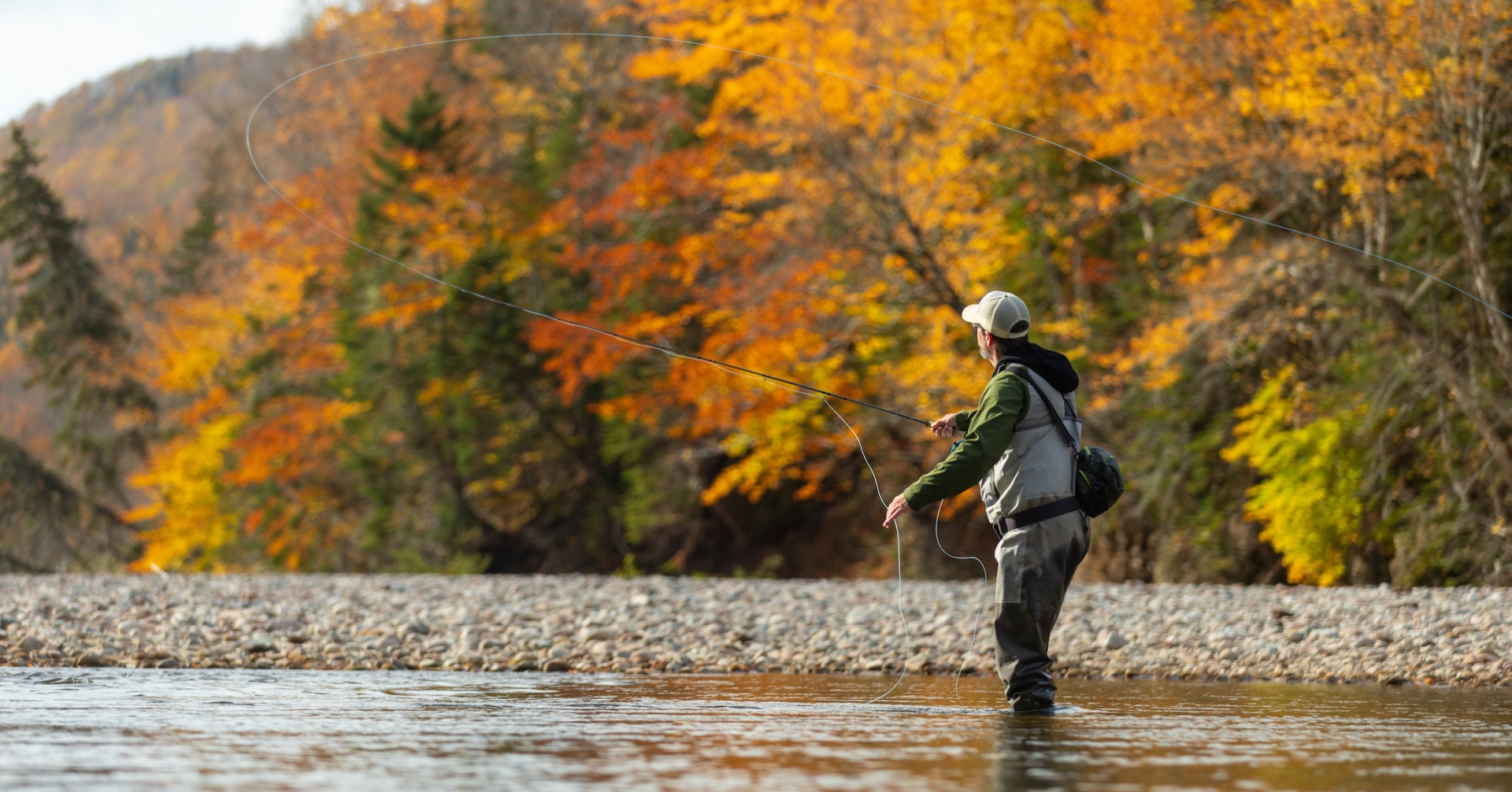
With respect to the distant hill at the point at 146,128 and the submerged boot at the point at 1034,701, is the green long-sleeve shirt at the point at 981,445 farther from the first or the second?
the distant hill at the point at 146,128

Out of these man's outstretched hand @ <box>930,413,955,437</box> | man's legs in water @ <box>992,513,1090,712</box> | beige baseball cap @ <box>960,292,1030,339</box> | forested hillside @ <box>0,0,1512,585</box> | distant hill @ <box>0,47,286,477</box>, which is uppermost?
distant hill @ <box>0,47,286,477</box>

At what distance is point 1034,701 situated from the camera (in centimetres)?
499

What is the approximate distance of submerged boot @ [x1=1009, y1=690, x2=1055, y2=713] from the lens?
4.98m

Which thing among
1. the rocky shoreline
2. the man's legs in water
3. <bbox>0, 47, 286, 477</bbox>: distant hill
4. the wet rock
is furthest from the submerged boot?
<bbox>0, 47, 286, 477</bbox>: distant hill

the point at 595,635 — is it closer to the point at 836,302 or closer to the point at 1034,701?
the point at 1034,701

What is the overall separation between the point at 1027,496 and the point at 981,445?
29 centimetres

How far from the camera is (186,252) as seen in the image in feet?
121

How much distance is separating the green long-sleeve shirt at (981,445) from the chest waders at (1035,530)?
0.28 feet

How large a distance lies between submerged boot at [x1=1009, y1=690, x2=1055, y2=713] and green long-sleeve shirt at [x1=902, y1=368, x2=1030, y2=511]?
0.79 metres

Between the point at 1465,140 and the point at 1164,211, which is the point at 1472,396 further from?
the point at 1164,211

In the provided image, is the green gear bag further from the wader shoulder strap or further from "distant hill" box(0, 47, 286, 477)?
"distant hill" box(0, 47, 286, 477)

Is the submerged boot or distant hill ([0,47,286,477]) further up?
distant hill ([0,47,286,477])

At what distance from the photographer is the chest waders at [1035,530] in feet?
16.1

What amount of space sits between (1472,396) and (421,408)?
14325 millimetres
